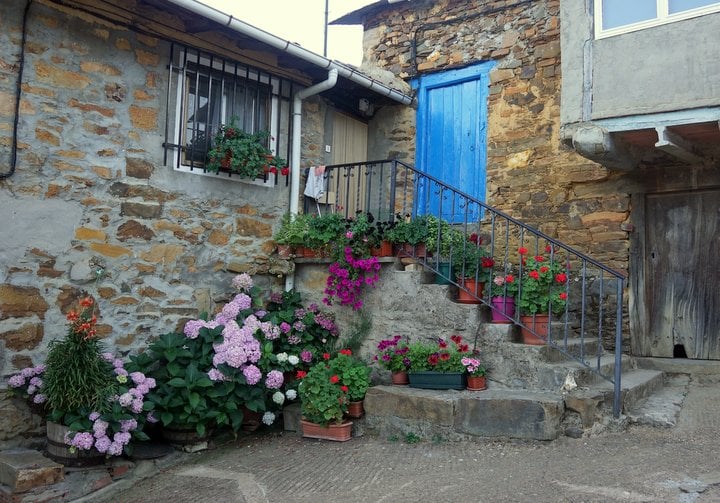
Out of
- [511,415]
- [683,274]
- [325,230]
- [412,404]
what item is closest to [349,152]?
[325,230]

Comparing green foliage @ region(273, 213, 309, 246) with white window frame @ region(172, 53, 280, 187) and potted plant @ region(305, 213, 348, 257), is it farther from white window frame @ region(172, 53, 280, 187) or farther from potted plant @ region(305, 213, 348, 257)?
white window frame @ region(172, 53, 280, 187)

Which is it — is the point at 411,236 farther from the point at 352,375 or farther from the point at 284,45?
the point at 284,45

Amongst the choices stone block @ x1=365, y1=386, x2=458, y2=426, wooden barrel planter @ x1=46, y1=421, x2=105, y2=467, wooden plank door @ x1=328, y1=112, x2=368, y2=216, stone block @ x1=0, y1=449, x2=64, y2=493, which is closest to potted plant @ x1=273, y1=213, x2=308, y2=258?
wooden plank door @ x1=328, y1=112, x2=368, y2=216

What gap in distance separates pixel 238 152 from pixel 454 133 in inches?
115

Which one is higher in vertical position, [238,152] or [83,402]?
[238,152]

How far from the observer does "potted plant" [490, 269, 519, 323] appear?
493cm

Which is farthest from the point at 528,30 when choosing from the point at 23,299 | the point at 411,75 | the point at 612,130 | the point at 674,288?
the point at 23,299

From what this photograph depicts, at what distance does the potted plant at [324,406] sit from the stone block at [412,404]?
0.23 metres

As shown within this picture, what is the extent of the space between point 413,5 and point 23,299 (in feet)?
18.9

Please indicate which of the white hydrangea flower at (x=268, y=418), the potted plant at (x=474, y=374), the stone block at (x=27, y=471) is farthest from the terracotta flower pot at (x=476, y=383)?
the stone block at (x=27, y=471)

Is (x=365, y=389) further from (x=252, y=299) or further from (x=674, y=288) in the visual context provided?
(x=674, y=288)

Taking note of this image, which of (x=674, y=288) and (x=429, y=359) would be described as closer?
(x=429, y=359)

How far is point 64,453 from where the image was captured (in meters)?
4.05

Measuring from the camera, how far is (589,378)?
15.3 ft
